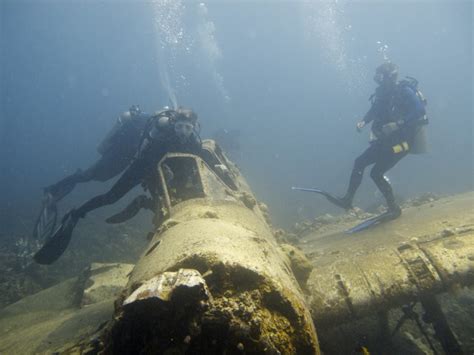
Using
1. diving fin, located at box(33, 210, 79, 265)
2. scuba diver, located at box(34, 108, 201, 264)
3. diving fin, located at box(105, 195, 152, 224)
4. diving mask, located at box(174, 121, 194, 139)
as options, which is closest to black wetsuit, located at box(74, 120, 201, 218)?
scuba diver, located at box(34, 108, 201, 264)

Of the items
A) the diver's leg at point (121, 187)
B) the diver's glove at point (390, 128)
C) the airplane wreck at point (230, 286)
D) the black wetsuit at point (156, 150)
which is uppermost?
the black wetsuit at point (156, 150)

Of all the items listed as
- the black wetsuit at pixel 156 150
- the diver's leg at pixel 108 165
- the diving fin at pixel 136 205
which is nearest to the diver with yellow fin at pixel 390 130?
the black wetsuit at pixel 156 150

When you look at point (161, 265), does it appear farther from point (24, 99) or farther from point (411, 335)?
point (24, 99)

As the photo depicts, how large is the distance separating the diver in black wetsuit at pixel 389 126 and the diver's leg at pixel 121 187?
4.68m

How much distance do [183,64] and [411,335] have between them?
14290 centimetres

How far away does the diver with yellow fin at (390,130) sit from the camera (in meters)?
7.14

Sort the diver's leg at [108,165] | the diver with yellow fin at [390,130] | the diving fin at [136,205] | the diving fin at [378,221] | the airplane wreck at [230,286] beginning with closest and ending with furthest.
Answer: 1. the airplane wreck at [230,286]
2. the diving fin at [136,205]
3. the diving fin at [378,221]
4. the diver with yellow fin at [390,130]
5. the diver's leg at [108,165]

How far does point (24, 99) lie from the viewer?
160000 millimetres

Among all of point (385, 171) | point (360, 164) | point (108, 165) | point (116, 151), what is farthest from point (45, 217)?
point (385, 171)

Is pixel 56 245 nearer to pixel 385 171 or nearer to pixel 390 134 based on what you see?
pixel 385 171

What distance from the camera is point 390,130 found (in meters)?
7.23

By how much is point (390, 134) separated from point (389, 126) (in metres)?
0.30

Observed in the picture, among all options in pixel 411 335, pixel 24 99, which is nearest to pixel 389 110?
pixel 411 335

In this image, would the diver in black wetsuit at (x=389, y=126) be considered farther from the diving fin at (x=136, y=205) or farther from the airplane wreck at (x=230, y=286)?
the diving fin at (x=136, y=205)
